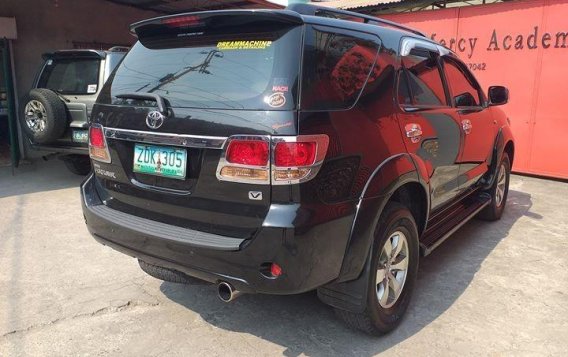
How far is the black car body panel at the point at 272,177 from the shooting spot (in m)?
2.34

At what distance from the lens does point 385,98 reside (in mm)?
2885

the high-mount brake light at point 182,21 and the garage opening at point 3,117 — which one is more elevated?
the high-mount brake light at point 182,21

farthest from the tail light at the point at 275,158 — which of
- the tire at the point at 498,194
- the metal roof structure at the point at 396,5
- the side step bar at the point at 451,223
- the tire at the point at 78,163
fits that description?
the metal roof structure at the point at 396,5

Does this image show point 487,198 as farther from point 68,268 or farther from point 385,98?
point 68,268

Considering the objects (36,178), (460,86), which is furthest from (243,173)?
(36,178)

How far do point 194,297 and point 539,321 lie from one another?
7.81 feet

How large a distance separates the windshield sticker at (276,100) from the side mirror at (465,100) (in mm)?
2263

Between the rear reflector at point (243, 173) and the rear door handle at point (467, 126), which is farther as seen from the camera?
the rear door handle at point (467, 126)

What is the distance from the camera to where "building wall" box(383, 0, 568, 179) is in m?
7.32

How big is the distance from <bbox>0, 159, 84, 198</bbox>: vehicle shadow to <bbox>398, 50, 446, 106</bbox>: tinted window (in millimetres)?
5282

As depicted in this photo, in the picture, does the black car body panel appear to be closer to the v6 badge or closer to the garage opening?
the v6 badge

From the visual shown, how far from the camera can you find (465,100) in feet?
14.3

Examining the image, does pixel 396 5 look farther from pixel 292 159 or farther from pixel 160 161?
pixel 292 159

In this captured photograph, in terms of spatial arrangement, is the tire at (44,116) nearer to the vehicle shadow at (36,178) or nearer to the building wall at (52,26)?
the vehicle shadow at (36,178)
